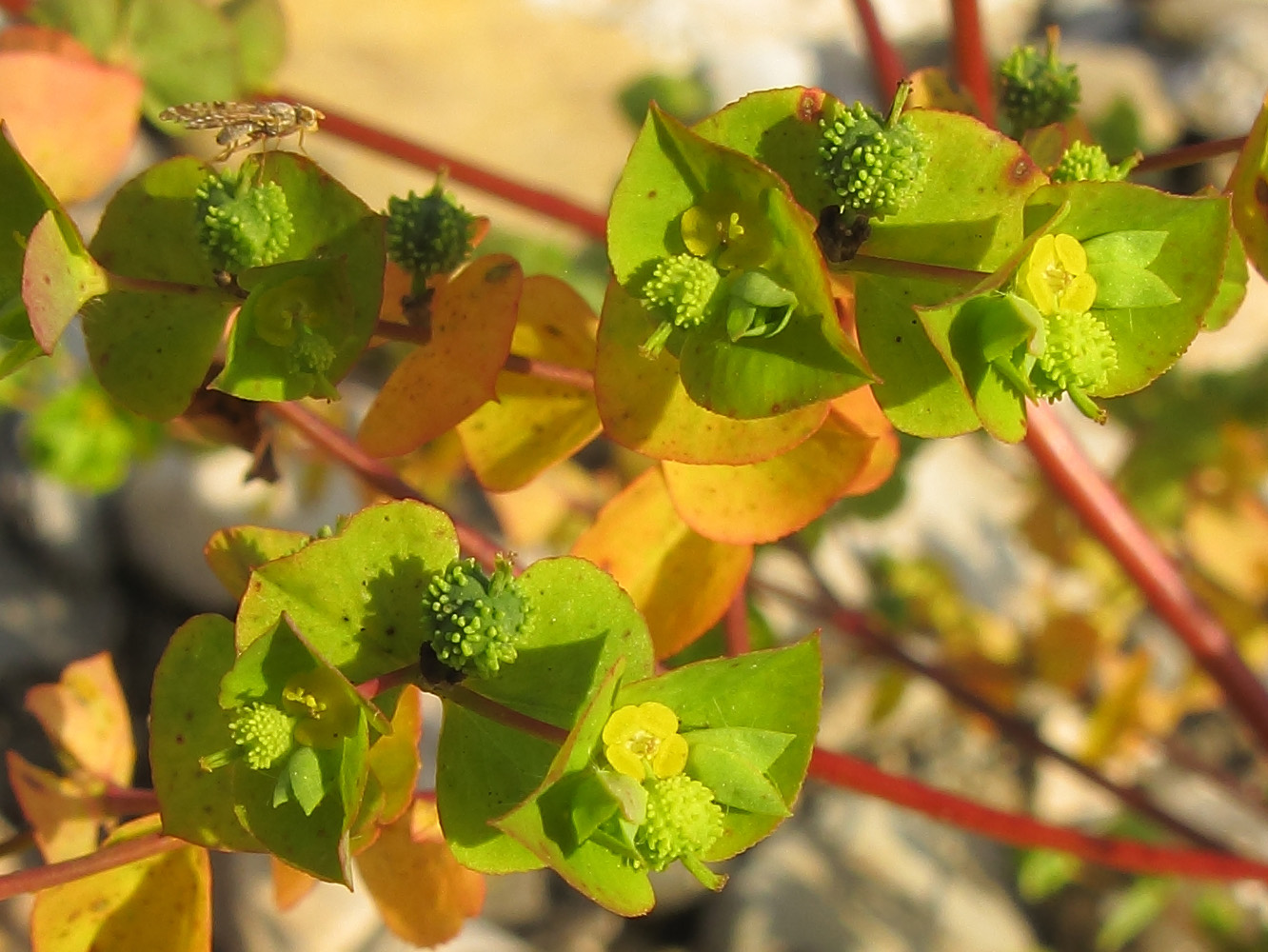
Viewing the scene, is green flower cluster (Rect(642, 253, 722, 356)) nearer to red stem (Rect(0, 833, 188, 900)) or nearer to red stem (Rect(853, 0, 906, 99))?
red stem (Rect(0, 833, 188, 900))

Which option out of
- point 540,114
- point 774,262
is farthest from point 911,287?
point 540,114

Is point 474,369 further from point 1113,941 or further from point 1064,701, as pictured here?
point 1064,701

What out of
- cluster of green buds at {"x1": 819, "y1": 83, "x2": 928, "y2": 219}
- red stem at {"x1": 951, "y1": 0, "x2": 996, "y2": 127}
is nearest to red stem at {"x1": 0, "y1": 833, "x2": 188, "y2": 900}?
cluster of green buds at {"x1": 819, "y1": 83, "x2": 928, "y2": 219}

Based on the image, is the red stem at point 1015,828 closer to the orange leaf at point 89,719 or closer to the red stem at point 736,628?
the red stem at point 736,628

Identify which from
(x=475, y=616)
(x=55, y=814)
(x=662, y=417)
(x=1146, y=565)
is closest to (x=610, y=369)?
(x=662, y=417)

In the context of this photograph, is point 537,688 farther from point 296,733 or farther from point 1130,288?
point 1130,288
